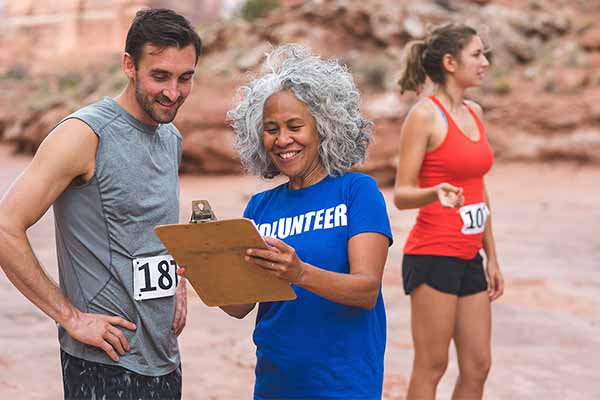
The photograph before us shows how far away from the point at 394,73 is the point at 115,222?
13207mm

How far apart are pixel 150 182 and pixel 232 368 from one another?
294cm

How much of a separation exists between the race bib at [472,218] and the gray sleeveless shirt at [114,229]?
1496mm

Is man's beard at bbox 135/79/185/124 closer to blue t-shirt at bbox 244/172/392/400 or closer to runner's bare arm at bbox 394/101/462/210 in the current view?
blue t-shirt at bbox 244/172/392/400

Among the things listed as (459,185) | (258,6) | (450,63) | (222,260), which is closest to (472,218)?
(459,185)

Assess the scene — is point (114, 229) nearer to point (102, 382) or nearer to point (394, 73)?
point (102, 382)

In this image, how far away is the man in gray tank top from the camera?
2141 mm

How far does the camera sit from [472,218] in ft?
11.1

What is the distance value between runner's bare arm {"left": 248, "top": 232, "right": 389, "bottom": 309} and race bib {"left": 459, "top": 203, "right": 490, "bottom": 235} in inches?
53.1

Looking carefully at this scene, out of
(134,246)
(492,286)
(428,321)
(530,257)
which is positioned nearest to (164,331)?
(134,246)

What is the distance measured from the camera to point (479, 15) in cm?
2105

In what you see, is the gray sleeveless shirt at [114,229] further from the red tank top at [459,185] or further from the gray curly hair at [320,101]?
the red tank top at [459,185]

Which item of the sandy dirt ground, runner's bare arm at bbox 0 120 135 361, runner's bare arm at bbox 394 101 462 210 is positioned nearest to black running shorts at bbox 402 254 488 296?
runner's bare arm at bbox 394 101 462 210

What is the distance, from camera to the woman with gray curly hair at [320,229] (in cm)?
209

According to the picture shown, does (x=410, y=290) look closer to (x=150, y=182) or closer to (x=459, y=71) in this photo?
(x=459, y=71)
